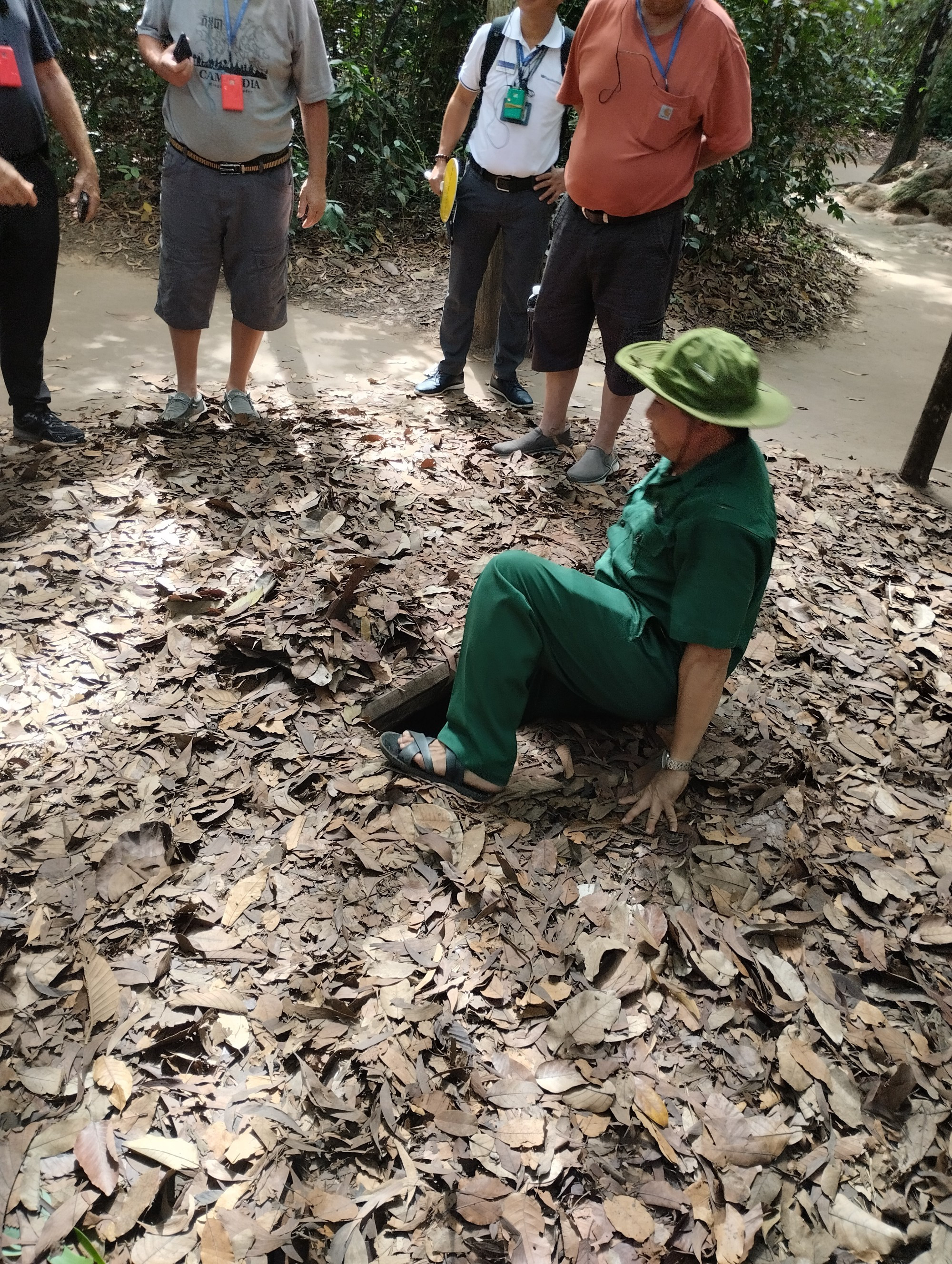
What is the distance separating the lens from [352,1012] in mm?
2301

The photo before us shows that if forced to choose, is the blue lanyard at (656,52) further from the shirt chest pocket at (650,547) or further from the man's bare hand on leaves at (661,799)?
the man's bare hand on leaves at (661,799)

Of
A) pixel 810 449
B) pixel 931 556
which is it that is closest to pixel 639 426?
pixel 810 449

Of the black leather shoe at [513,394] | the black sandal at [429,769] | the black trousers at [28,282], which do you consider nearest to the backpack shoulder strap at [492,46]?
the black leather shoe at [513,394]

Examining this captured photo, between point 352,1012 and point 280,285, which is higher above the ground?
point 280,285

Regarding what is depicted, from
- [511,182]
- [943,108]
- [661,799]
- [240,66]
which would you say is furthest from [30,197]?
[943,108]

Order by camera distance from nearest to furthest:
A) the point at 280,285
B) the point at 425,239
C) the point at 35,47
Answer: the point at 35,47, the point at 280,285, the point at 425,239

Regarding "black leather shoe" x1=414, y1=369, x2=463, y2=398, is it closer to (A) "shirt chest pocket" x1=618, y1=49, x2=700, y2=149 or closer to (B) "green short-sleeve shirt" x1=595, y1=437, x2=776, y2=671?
(A) "shirt chest pocket" x1=618, y1=49, x2=700, y2=149

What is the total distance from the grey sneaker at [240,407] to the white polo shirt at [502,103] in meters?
1.82

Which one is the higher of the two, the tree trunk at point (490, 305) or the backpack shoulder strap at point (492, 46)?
the backpack shoulder strap at point (492, 46)

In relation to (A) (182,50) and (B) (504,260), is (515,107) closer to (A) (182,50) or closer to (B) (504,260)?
(B) (504,260)

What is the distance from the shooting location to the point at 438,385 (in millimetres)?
5738

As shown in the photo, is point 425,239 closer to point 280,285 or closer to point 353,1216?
point 280,285

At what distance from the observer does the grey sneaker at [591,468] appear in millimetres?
4828

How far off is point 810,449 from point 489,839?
418 centimetres
